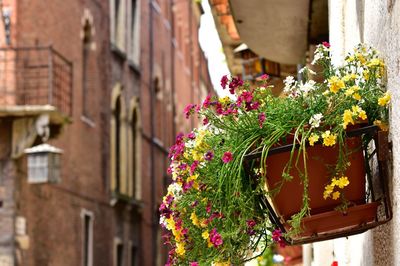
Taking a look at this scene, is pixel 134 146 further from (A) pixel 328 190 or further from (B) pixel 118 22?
(A) pixel 328 190

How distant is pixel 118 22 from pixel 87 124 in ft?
17.1

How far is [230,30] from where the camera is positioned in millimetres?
14938

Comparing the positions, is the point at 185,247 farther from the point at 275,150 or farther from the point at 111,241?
the point at 111,241

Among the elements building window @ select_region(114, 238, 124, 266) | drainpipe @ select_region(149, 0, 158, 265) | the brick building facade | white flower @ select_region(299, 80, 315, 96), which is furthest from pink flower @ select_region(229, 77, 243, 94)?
drainpipe @ select_region(149, 0, 158, 265)

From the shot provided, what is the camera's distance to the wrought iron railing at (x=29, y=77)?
19734 mm

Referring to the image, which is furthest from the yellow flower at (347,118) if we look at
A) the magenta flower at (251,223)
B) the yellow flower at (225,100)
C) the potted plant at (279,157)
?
the yellow flower at (225,100)

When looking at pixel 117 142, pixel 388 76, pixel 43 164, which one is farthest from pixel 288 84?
pixel 117 142

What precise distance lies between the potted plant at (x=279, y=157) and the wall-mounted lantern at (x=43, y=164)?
1395 cm

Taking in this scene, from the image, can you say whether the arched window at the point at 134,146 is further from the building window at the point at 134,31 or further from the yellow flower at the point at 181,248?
the yellow flower at the point at 181,248

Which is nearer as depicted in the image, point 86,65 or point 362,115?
point 362,115

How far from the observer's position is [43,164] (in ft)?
60.5

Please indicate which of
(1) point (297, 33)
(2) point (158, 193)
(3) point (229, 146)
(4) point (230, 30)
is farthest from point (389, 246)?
(2) point (158, 193)

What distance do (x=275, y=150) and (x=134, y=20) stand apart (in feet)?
89.6

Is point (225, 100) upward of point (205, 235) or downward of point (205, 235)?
upward
